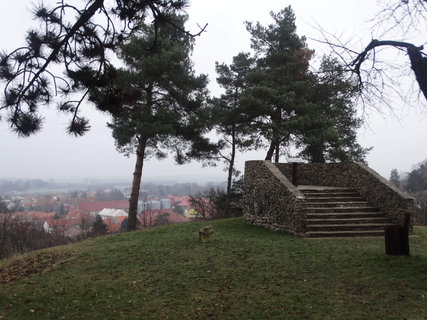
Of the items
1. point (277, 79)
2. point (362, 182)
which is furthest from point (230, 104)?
point (362, 182)

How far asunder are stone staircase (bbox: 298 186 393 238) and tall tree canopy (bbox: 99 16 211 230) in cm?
657

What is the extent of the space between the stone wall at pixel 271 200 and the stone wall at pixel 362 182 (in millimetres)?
1720

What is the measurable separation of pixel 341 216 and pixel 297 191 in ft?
4.95

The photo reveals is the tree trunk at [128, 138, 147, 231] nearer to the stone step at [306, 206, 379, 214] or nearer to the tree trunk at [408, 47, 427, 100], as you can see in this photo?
the stone step at [306, 206, 379, 214]

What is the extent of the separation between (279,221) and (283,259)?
3.18m

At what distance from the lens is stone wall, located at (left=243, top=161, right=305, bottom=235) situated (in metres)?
8.78

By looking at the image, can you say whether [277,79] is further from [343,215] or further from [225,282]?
Answer: [225,282]

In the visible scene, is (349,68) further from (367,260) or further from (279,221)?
(279,221)

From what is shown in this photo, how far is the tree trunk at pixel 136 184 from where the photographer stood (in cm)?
1445

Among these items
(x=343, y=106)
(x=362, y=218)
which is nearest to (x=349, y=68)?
(x=343, y=106)

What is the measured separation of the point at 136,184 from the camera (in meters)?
14.5

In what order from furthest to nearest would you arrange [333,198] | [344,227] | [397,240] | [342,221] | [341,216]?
[333,198], [341,216], [342,221], [344,227], [397,240]

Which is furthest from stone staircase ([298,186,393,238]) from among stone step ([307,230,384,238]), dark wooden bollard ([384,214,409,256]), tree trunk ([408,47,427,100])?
tree trunk ([408,47,427,100])

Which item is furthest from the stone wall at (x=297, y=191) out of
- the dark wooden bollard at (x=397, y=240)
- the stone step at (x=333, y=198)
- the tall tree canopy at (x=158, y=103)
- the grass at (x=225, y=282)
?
the tall tree canopy at (x=158, y=103)
